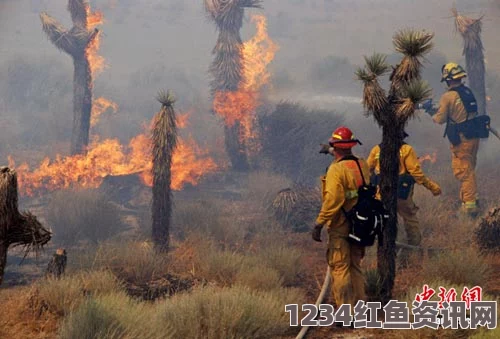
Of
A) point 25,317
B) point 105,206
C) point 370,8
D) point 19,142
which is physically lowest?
point 25,317

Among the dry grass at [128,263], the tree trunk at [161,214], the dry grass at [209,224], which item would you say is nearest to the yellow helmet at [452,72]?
the dry grass at [209,224]

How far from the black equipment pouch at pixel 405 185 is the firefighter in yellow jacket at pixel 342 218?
7.24 ft

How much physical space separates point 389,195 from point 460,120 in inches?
226

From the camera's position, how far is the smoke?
27.2 metres

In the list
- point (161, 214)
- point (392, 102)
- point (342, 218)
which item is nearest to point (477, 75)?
point (161, 214)

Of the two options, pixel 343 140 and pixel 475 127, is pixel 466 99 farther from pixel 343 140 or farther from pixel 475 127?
pixel 343 140

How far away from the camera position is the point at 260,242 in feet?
37.9

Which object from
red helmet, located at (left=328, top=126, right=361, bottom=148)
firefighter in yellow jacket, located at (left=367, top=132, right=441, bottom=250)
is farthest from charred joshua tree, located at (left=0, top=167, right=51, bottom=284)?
→ firefighter in yellow jacket, located at (left=367, top=132, right=441, bottom=250)

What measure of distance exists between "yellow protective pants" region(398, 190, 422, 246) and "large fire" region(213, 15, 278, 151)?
1071 centimetres

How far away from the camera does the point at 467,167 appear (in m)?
11.7

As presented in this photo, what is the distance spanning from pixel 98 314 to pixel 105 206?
8.56 m

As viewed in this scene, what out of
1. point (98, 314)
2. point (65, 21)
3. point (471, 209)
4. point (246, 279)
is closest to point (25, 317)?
point (98, 314)

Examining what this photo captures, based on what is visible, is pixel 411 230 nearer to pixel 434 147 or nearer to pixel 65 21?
pixel 434 147

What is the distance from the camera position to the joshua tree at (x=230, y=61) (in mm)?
18875
